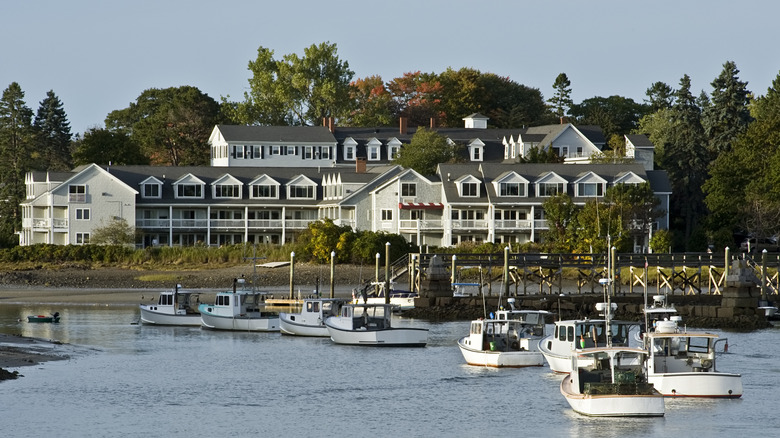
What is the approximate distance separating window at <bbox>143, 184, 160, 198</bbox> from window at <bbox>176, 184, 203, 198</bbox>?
1600mm

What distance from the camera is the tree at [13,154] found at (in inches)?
4250

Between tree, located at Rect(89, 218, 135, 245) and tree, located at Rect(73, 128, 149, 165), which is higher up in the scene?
tree, located at Rect(73, 128, 149, 165)

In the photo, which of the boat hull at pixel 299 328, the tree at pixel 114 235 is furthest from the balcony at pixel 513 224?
the boat hull at pixel 299 328

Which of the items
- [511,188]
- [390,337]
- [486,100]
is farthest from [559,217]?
[486,100]

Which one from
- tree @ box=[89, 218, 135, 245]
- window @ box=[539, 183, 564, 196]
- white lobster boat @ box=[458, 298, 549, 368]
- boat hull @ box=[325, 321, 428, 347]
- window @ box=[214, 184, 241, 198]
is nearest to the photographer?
white lobster boat @ box=[458, 298, 549, 368]

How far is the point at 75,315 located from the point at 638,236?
44.9 metres

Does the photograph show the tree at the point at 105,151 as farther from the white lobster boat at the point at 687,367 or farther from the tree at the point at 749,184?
the white lobster boat at the point at 687,367

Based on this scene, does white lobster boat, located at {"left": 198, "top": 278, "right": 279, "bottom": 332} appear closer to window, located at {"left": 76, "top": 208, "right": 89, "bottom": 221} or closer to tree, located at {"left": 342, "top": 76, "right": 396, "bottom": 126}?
window, located at {"left": 76, "top": 208, "right": 89, "bottom": 221}

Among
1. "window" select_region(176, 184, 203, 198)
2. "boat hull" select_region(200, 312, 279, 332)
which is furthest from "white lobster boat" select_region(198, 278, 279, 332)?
"window" select_region(176, 184, 203, 198)

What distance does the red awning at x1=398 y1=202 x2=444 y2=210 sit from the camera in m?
96.8

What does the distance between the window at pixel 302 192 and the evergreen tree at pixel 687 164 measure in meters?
30.7

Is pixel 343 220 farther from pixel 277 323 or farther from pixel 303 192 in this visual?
pixel 277 323

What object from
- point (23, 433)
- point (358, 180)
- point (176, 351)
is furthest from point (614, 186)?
point (23, 433)

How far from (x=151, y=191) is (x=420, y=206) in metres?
22.0
